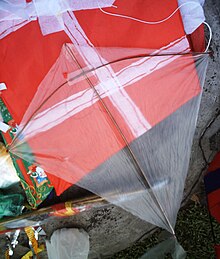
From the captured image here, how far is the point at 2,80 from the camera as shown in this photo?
2014mm

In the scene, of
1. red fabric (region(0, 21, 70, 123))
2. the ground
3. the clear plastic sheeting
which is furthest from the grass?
red fabric (region(0, 21, 70, 123))

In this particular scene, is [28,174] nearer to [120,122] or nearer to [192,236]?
[120,122]

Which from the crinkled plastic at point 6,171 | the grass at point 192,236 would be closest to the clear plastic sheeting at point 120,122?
the crinkled plastic at point 6,171

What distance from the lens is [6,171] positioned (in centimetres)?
241

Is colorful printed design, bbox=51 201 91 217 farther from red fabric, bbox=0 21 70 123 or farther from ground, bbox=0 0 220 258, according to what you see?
red fabric, bbox=0 21 70 123

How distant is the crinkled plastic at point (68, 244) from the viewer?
2682 millimetres

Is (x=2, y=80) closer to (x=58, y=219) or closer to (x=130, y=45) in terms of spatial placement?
(x=130, y=45)

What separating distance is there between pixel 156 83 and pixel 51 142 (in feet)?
1.87

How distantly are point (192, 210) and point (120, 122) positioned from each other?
137 cm

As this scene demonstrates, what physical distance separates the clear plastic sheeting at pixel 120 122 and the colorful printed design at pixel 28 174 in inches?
8.8

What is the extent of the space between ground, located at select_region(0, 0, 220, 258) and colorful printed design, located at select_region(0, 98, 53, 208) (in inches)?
17.5

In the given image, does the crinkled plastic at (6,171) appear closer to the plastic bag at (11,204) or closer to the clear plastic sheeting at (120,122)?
the plastic bag at (11,204)

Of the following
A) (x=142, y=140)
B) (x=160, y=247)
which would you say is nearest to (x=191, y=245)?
(x=160, y=247)

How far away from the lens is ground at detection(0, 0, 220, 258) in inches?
98.5
